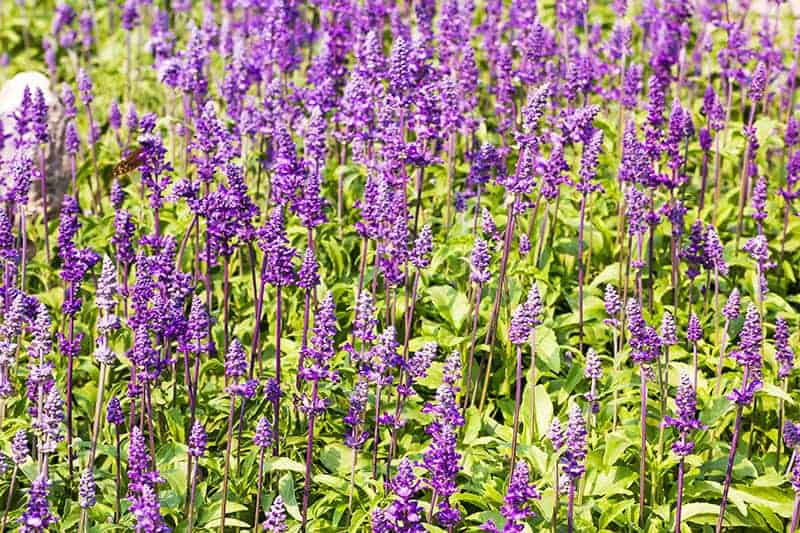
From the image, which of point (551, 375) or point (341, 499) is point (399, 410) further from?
point (551, 375)

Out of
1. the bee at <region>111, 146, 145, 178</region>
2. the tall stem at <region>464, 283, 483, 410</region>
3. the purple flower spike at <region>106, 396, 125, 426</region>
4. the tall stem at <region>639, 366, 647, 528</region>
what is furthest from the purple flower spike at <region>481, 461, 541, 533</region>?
the bee at <region>111, 146, 145, 178</region>

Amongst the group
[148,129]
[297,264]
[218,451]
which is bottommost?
[218,451]

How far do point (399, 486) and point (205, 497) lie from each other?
152 centimetres

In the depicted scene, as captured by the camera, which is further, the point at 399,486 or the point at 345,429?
the point at 345,429

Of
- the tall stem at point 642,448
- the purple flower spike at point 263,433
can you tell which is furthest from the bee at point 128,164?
the tall stem at point 642,448

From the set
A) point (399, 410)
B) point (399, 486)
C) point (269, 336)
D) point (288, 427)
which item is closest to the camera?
point (399, 486)

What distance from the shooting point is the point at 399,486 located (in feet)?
16.5

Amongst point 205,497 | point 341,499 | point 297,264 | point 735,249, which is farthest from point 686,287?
point 205,497

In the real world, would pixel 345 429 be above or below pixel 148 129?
below

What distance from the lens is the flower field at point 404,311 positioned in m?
5.75

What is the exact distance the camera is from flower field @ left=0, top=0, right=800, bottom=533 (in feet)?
18.9

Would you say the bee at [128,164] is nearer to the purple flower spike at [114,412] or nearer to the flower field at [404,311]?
the flower field at [404,311]

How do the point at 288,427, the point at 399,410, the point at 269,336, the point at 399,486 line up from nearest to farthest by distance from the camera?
1. the point at 399,486
2. the point at 399,410
3. the point at 288,427
4. the point at 269,336

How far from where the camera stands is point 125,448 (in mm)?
6449
